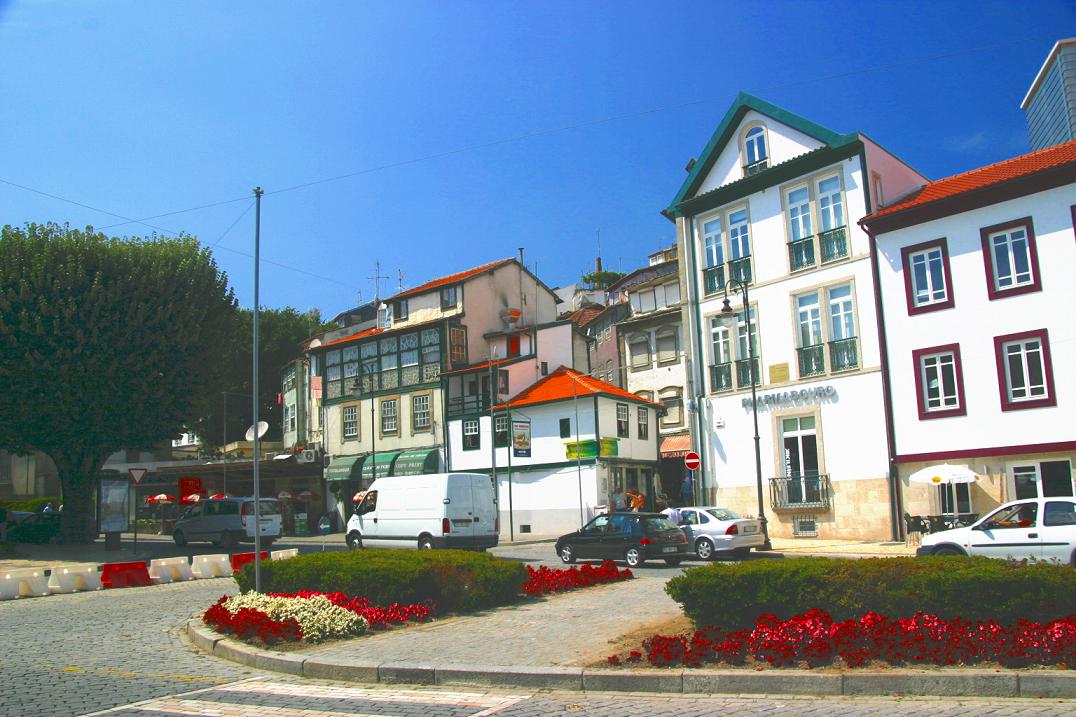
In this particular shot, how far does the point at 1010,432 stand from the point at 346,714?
22261 mm

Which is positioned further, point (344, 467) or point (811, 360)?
point (344, 467)

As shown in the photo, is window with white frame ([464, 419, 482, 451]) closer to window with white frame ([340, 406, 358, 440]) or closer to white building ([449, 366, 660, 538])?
white building ([449, 366, 660, 538])

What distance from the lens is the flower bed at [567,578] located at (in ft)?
50.4

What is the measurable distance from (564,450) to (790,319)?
13495mm

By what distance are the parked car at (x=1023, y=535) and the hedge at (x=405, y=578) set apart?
7.62 metres

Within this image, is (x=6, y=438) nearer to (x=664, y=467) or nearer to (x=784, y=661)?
(x=664, y=467)

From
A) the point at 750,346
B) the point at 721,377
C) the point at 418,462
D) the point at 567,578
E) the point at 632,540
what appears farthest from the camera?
the point at 418,462

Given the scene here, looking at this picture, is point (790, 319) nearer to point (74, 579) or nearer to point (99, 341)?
point (74, 579)

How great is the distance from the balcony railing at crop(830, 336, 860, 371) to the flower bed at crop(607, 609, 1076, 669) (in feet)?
65.8

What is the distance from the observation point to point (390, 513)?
26094mm

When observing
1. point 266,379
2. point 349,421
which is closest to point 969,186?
point 349,421

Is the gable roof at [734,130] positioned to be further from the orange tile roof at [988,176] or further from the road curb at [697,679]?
the road curb at [697,679]

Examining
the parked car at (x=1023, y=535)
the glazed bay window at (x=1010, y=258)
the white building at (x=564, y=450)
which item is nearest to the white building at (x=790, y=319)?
the glazed bay window at (x=1010, y=258)

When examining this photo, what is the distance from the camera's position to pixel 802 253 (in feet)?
97.7
